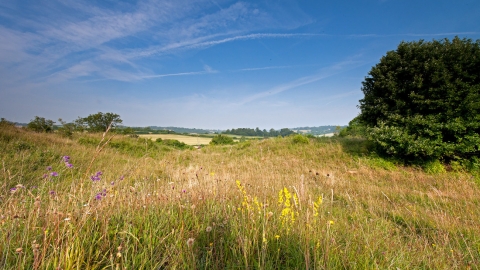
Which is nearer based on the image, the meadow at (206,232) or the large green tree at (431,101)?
the meadow at (206,232)

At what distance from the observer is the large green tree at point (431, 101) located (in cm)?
834

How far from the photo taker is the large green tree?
834 cm

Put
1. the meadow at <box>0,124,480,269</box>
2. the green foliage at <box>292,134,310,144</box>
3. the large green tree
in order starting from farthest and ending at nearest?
the green foliage at <box>292,134,310,144</box> → the large green tree → the meadow at <box>0,124,480,269</box>

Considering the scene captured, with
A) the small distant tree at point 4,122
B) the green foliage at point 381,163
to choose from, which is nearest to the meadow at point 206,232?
the green foliage at point 381,163

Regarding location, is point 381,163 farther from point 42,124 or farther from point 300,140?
point 42,124

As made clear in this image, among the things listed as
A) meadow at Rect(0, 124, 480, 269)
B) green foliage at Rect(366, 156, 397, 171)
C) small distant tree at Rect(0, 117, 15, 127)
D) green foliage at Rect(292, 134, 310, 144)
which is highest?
small distant tree at Rect(0, 117, 15, 127)

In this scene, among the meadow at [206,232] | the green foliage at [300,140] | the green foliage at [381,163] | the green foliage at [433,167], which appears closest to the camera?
the meadow at [206,232]

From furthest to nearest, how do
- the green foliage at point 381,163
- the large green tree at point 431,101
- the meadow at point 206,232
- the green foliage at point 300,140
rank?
the green foliage at point 300,140
the green foliage at point 381,163
the large green tree at point 431,101
the meadow at point 206,232

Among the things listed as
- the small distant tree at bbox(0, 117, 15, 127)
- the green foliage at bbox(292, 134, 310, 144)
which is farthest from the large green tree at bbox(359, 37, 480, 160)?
the small distant tree at bbox(0, 117, 15, 127)

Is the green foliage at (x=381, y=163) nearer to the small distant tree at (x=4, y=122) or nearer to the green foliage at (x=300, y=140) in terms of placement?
the green foliage at (x=300, y=140)

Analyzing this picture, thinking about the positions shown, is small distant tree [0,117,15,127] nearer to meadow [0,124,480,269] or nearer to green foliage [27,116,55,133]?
green foliage [27,116,55,133]

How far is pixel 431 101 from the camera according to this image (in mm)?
8781

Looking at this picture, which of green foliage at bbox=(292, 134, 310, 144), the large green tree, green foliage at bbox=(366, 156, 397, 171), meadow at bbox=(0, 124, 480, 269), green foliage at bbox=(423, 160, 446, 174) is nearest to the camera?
meadow at bbox=(0, 124, 480, 269)

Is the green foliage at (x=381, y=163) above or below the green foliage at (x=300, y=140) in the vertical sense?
below
